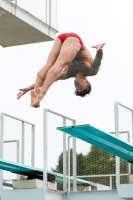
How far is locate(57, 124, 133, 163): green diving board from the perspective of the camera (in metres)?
25.5

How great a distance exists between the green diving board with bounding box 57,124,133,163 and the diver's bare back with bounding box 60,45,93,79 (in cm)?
279

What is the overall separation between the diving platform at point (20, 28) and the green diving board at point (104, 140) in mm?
5824

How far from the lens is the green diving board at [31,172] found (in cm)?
2905

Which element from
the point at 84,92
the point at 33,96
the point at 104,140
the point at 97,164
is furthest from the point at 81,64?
the point at 97,164

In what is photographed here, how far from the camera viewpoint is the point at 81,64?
22.1 metres

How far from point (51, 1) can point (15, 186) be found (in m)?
6.07

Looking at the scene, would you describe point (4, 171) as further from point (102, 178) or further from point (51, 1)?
point (51, 1)

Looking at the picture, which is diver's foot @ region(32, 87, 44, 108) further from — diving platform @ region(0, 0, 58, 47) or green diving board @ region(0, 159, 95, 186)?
diving platform @ region(0, 0, 58, 47)

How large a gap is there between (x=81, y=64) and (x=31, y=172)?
8498mm

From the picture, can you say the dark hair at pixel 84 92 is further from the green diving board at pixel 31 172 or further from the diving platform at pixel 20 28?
the diving platform at pixel 20 28

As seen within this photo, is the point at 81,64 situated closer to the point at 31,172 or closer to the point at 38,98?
the point at 38,98

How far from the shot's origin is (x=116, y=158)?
28.4m

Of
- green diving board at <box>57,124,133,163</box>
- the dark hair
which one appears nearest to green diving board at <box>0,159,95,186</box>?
green diving board at <box>57,124,133,163</box>

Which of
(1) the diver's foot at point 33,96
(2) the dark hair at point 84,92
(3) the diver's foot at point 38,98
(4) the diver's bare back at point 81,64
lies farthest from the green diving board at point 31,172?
(3) the diver's foot at point 38,98
